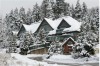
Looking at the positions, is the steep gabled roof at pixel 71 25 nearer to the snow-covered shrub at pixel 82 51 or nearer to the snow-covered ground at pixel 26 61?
the snow-covered shrub at pixel 82 51

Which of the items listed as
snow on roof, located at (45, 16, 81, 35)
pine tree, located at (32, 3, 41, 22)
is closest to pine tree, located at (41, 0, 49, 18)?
pine tree, located at (32, 3, 41, 22)

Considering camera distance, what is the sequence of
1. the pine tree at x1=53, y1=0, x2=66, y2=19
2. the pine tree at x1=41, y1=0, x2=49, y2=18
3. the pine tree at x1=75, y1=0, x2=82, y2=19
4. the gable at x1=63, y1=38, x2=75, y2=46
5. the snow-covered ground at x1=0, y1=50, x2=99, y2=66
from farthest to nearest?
the pine tree at x1=53, y1=0, x2=66, y2=19, the pine tree at x1=41, y1=0, x2=49, y2=18, the pine tree at x1=75, y1=0, x2=82, y2=19, the gable at x1=63, y1=38, x2=75, y2=46, the snow-covered ground at x1=0, y1=50, x2=99, y2=66

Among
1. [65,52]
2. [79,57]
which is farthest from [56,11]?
[79,57]

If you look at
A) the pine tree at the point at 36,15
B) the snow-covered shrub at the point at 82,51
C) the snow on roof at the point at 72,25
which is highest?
the pine tree at the point at 36,15

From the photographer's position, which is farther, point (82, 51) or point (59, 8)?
point (59, 8)

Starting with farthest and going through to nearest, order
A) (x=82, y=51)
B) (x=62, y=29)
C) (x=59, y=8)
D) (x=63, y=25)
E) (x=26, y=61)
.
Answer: (x=59, y=8) < (x=63, y=25) < (x=62, y=29) < (x=82, y=51) < (x=26, y=61)

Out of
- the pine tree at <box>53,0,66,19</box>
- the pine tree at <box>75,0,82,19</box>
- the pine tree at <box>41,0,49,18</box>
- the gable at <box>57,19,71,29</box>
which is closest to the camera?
the gable at <box>57,19,71,29</box>

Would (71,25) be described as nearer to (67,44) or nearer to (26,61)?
(67,44)

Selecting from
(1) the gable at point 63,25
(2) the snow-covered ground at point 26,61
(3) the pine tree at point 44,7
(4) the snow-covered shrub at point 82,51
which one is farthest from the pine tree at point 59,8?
(2) the snow-covered ground at point 26,61

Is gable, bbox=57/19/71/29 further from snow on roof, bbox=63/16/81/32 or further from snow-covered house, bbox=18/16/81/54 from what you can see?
snow on roof, bbox=63/16/81/32

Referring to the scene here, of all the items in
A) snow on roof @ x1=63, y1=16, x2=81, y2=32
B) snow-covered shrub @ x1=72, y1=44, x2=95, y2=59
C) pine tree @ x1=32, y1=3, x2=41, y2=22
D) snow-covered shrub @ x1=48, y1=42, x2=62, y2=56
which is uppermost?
pine tree @ x1=32, y1=3, x2=41, y2=22

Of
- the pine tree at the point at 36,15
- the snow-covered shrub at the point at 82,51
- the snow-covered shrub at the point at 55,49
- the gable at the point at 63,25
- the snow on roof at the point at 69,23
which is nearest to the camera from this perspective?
the snow-covered shrub at the point at 82,51

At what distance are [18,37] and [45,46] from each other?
2591 cm

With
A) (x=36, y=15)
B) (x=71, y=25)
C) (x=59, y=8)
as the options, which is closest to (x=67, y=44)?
(x=71, y=25)
